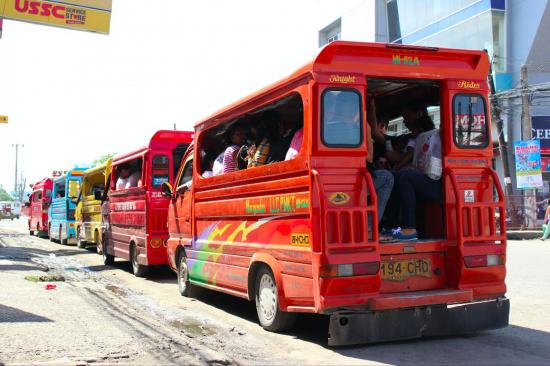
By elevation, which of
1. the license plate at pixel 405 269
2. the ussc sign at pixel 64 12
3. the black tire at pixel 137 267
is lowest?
the black tire at pixel 137 267

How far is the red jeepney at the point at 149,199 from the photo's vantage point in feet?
37.9

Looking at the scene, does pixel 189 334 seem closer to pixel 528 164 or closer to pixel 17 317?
pixel 17 317

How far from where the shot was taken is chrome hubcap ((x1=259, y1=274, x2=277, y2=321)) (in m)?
6.57

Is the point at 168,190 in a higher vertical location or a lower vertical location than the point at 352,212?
higher

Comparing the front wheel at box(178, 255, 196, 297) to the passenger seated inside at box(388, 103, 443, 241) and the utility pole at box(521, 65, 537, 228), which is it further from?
the utility pole at box(521, 65, 537, 228)

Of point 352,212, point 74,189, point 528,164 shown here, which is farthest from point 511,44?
point 352,212

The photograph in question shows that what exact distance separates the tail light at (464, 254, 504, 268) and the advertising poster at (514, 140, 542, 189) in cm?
2008

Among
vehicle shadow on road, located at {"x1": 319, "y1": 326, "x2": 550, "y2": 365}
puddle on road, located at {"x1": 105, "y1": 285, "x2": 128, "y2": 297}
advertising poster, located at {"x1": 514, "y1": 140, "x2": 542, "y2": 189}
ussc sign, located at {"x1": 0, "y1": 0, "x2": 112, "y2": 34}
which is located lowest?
vehicle shadow on road, located at {"x1": 319, "y1": 326, "x2": 550, "y2": 365}

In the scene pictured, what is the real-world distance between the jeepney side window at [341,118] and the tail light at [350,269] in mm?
1208

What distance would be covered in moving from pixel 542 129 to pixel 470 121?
2402 centimetres

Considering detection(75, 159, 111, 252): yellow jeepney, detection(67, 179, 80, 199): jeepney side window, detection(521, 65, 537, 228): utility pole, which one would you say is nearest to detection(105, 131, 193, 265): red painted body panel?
detection(75, 159, 111, 252): yellow jeepney

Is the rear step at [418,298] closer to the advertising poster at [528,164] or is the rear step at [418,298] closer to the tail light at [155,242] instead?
the tail light at [155,242]

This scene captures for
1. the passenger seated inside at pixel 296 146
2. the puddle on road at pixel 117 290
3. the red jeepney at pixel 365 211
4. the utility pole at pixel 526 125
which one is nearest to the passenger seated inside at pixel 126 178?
the puddle on road at pixel 117 290

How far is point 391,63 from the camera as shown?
6.06 metres
